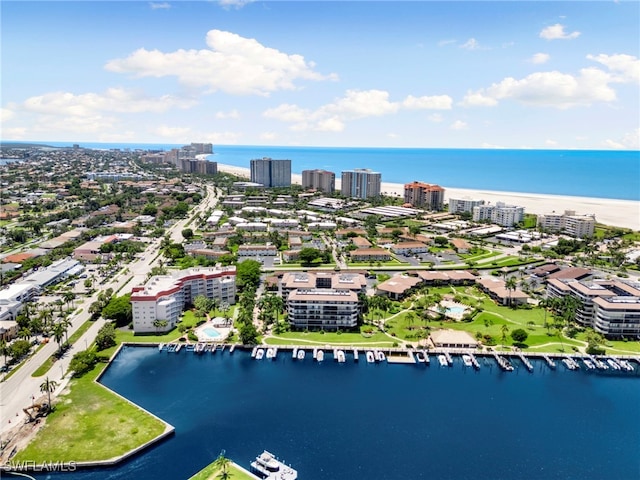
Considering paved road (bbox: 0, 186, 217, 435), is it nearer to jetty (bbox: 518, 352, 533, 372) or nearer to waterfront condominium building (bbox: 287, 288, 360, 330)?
waterfront condominium building (bbox: 287, 288, 360, 330)

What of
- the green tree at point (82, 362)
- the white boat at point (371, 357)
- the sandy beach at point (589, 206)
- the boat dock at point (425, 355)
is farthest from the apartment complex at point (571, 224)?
the green tree at point (82, 362)

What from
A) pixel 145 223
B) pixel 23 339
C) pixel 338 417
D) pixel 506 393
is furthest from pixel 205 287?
pixel 145 223

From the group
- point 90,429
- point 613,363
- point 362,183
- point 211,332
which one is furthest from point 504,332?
point 362,183

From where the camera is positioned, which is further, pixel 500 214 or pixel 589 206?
pixel 589 206

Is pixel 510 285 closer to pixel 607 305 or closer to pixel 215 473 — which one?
pixel 607 305

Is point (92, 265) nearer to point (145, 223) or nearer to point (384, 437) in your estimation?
point (145, 223)

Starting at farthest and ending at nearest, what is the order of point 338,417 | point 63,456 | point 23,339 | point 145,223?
1. point 145,223
2. point 23,339
3. point 338,417
4. point 63,456
